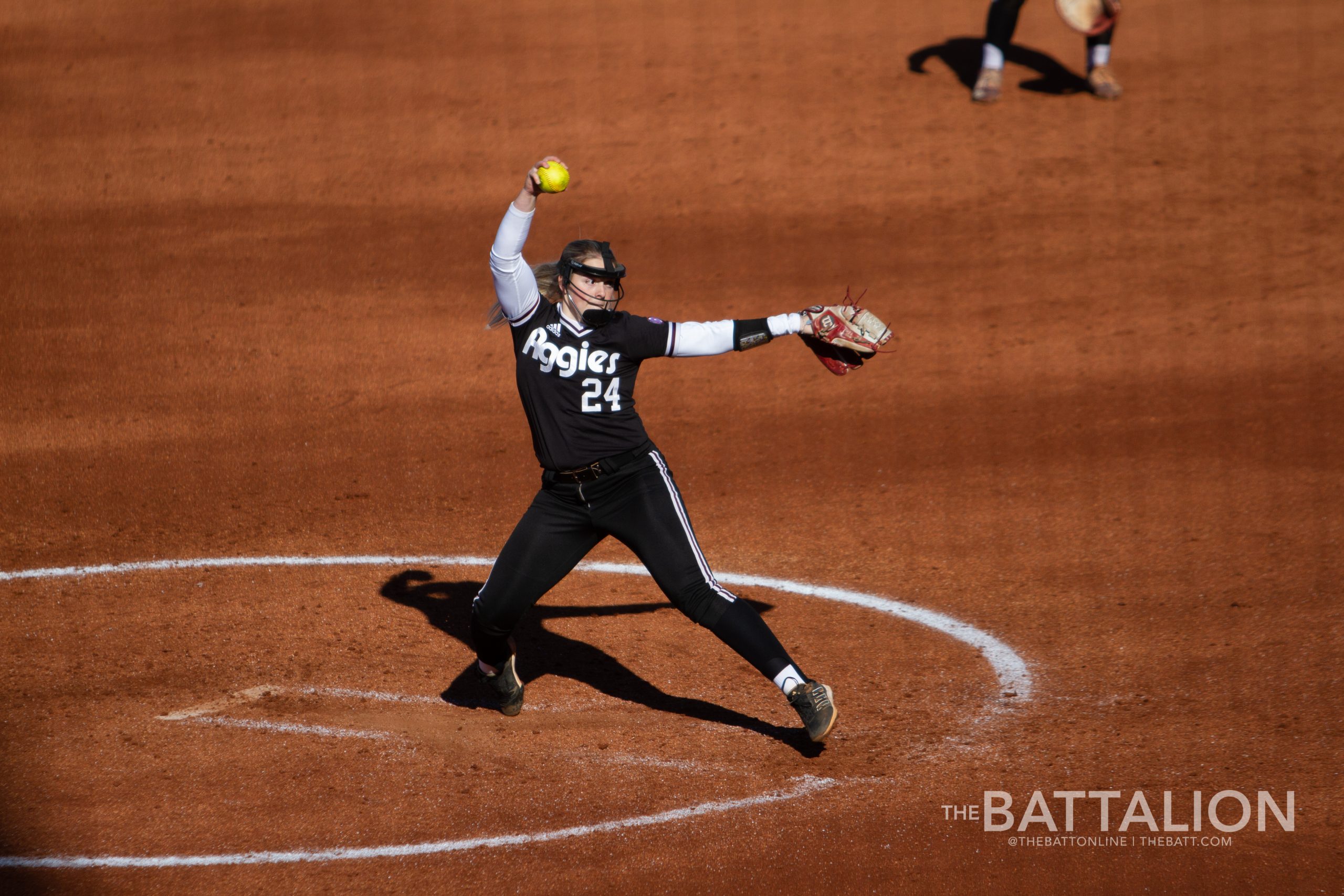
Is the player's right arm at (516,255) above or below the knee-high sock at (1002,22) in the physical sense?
below

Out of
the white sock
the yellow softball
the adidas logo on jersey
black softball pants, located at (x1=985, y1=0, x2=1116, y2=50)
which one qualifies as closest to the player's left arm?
the adidas logo on jersey

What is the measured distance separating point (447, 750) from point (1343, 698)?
3691 mm

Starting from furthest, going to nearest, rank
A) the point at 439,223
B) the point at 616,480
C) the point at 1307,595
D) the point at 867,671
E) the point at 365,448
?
the point at 439,223
the point at 365,448
the point at 1307,595
the point at 867,671
the point at 616,480

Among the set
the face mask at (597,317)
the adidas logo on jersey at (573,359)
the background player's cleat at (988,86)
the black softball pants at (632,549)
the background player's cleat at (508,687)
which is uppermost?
the background player's cleat at (988,86)

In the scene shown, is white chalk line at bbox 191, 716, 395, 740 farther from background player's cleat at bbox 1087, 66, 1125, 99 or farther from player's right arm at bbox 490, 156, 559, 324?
background player's cleat at bbox 1087, 66, 1125, 99

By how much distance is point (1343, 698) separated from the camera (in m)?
4.98

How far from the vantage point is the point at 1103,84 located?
12.3 metres

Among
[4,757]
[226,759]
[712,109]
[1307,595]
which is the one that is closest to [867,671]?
[1307,595]

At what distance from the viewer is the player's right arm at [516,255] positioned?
14.2 feet

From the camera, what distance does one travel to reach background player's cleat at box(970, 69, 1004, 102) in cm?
1214

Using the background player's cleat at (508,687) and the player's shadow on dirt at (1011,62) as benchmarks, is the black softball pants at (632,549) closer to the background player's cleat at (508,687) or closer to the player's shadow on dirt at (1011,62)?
the background player's cleat at (508,687)

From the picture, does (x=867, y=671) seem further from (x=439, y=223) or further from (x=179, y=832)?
(x=439, y=223)

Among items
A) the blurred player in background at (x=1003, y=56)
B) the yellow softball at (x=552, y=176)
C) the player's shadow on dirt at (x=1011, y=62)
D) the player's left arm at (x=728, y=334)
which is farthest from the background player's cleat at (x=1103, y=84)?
the yellow softball at (x=552, y=176)

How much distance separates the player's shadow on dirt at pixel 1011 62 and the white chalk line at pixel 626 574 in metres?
8.16
